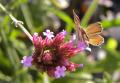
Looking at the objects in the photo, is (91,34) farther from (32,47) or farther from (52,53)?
(32,47)

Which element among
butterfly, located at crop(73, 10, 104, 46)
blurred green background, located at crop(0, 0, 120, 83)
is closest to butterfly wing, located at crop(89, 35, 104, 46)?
butterfly, located at crop(73, 10, 104, 46)

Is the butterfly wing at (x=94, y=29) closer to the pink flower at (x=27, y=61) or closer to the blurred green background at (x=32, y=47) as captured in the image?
the pink flower at (x=27, y=61)

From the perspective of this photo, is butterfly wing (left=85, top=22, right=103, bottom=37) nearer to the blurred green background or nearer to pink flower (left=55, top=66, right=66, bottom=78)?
pink flower (left=55, top=66, right=66, bottom=78)

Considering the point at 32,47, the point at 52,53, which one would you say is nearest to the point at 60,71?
the point at 52,53

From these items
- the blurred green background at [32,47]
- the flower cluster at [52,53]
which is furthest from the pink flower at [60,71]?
the blurred green background at [32,47]

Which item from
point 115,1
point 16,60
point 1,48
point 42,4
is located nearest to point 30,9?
A: point 42,4

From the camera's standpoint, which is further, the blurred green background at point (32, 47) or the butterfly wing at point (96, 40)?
the blurred green background at point (32, 47)

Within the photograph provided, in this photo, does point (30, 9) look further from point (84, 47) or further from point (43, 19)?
point (84, 47)

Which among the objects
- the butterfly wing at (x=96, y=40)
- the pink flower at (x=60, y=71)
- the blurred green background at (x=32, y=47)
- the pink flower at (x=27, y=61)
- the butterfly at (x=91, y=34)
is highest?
the blurred green background at (x=32, y=47)

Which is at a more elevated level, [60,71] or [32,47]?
[32,47]

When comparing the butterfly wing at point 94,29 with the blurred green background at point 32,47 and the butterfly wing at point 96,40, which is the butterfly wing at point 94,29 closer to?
the butterfly wing at point 96,40

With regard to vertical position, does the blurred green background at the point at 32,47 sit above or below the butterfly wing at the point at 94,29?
above
